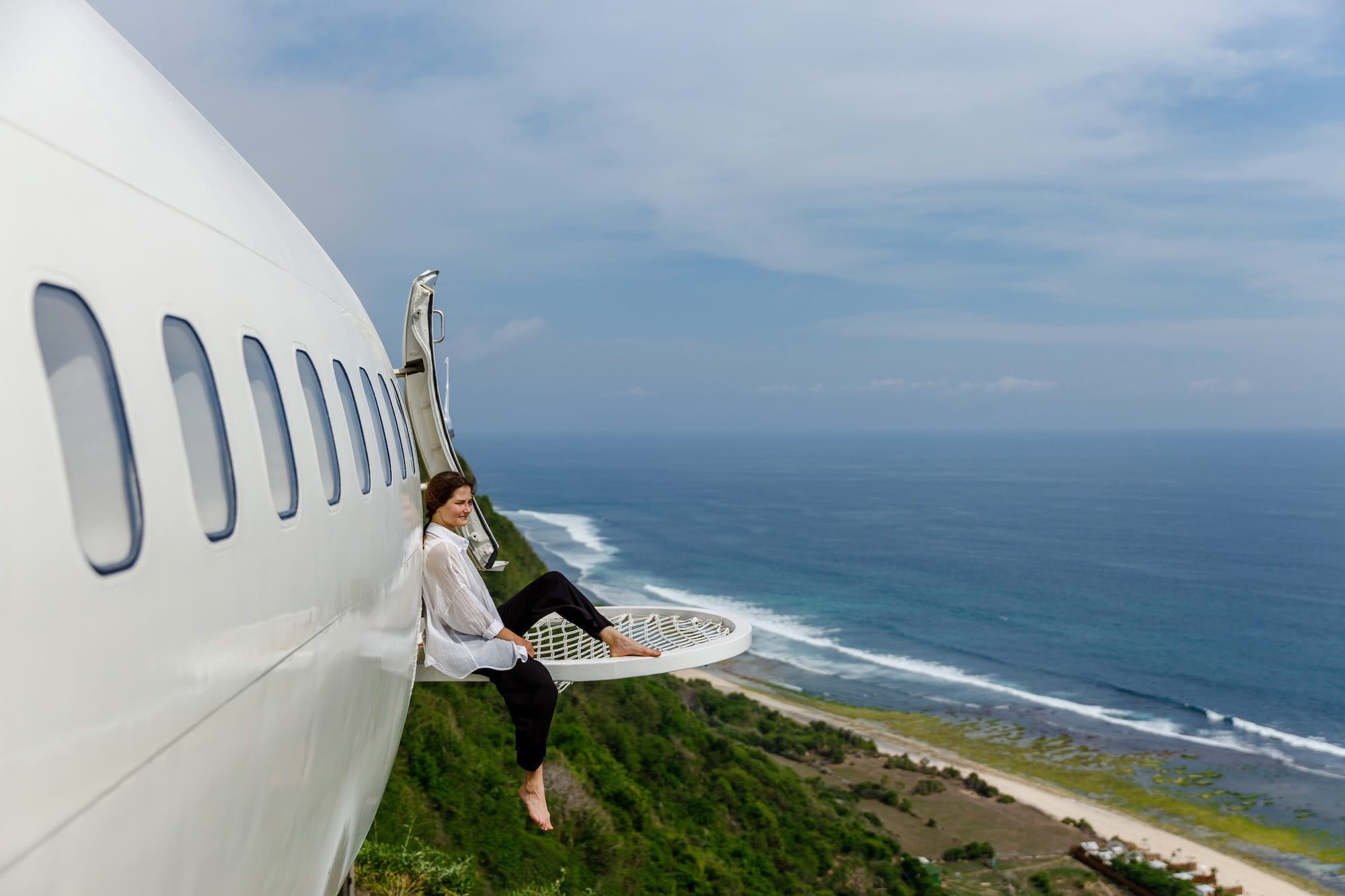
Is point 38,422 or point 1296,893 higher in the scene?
point 38,422

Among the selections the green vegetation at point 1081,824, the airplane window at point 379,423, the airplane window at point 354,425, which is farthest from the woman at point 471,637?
the green vegetation at point 1081,824

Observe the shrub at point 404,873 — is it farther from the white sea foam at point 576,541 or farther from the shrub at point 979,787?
the white sea foam at point 576,541

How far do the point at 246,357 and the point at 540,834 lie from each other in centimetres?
2227

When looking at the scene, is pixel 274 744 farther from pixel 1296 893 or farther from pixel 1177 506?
pixel 1177 506

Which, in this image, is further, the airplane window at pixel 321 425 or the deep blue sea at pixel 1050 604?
the deep blue sea at pixel 1050 604

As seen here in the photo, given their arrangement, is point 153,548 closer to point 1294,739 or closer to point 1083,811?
point 1083,811

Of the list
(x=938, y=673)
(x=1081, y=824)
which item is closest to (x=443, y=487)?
(x=1081, y=824)

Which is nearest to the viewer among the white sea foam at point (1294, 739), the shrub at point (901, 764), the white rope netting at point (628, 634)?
the white rope netting at point (628, 634)

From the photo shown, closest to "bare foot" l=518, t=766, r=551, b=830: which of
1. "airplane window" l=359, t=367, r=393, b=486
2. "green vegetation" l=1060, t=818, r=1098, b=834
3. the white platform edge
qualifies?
the white platform edge

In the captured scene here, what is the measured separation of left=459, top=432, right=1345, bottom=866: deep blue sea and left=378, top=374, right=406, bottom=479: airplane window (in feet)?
176

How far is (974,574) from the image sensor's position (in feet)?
336

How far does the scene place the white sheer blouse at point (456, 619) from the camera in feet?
25.6

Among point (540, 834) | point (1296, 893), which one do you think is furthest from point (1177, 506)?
point (540, 834)

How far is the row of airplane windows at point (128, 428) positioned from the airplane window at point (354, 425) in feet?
1.54
